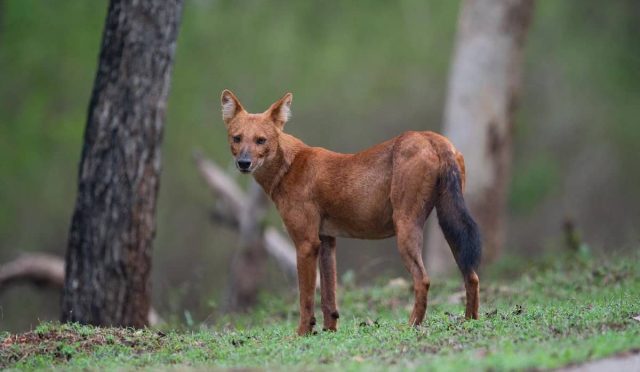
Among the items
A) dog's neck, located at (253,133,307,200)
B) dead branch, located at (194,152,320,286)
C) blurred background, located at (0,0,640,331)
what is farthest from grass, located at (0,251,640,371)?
blurred background, located at (0,0,640,331)

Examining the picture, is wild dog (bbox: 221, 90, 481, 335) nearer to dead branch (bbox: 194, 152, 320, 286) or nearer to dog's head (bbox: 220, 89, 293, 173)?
dog's head (bbox: 220, 89, 293, 173)

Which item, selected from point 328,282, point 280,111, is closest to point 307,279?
point 328,282

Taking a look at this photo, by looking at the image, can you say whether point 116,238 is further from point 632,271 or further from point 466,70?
point 466,70

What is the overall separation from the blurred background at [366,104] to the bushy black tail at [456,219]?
14896 mm

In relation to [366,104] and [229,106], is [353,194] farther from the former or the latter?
[366,104]

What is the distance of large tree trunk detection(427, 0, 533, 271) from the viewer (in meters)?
15.0

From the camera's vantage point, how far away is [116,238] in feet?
30.7

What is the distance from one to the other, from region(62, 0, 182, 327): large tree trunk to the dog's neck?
1735mm

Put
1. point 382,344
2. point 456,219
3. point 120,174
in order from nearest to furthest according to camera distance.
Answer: point 382,344 < point 456,219 < point 120,174

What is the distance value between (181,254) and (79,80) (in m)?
4.79

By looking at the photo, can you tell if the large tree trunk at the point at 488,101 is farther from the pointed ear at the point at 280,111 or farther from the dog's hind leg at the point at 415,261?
the dog's hind leg at the point at 415,261

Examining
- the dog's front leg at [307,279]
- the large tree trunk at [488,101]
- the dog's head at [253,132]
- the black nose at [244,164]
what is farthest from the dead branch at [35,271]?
the dog's front leg at [307,279]

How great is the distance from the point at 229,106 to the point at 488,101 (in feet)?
24.0

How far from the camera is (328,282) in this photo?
803 cm
